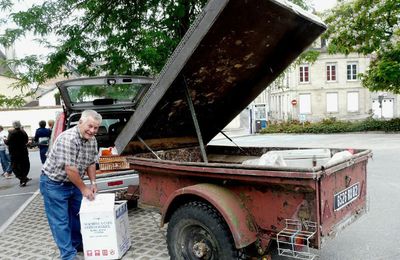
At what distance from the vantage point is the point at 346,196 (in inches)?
137

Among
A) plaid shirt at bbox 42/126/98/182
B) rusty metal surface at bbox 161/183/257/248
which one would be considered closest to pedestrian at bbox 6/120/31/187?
plaid shirt at bbox 42/126/98/182

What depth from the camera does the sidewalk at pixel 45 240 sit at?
4.65 m

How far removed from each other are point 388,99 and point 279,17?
41.4m

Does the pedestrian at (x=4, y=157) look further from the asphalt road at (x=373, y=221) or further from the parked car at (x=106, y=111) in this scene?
the parked car at (x=106, y=111)

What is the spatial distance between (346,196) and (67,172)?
2.86 m

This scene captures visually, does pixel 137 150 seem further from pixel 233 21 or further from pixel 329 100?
pixel 329 100

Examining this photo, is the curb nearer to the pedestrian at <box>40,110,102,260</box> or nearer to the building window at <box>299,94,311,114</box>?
the pedestrian at <box>40,110,102,260</box>

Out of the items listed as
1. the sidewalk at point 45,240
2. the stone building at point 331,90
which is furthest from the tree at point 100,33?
the stone building at point 331,90

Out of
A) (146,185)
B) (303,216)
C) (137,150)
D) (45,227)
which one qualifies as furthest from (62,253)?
(303,216)

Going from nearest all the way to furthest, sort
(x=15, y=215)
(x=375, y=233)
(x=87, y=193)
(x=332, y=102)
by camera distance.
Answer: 1. (x=87, y=193)
2. (x=375, y=233)
3. (x=15, y=215)
4. (x=332, y=102)

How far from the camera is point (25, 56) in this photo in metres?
8.88

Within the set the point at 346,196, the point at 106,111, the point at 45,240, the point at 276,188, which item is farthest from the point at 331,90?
the point at 276,188

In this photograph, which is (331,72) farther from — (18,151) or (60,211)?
(60,211)

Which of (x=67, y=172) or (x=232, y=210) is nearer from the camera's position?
(x=232, y=210)
